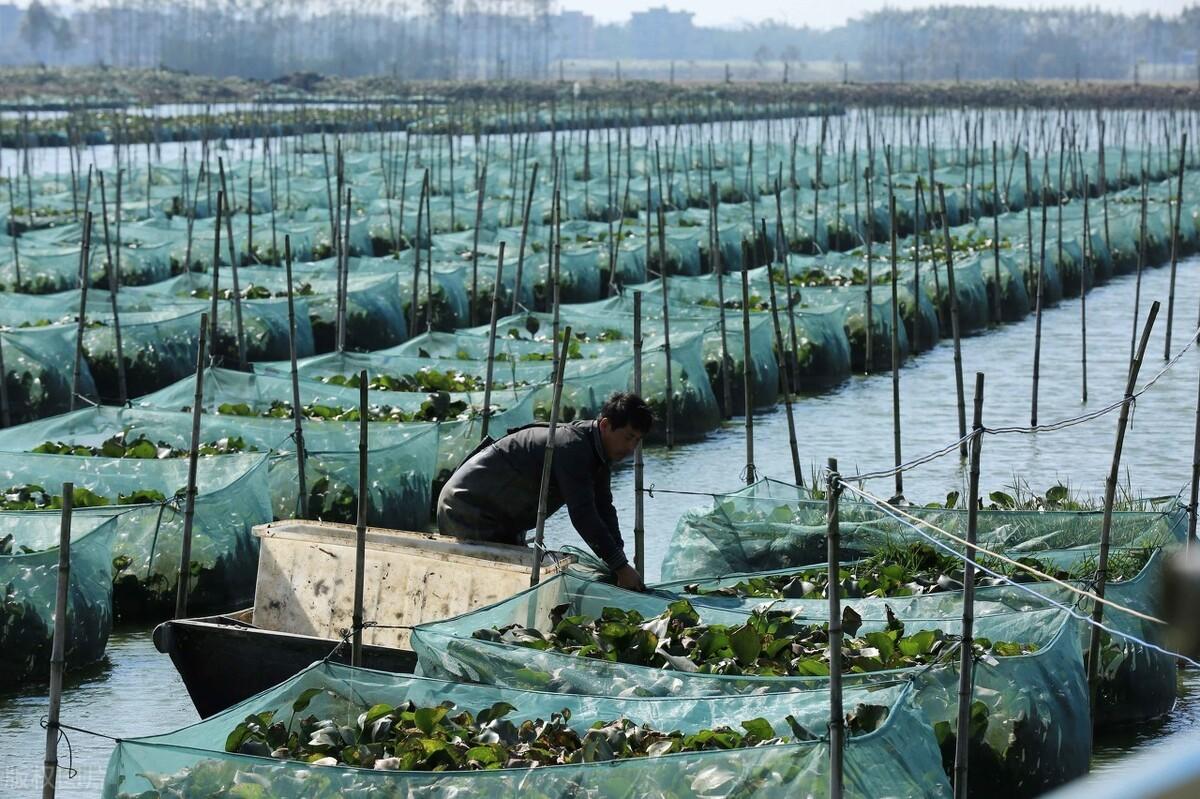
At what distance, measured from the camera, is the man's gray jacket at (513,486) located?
788cm

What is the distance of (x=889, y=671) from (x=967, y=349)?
49.8 ft

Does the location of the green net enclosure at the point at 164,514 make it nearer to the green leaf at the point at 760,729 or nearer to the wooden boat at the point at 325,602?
the wooden boat at the point at 325,602

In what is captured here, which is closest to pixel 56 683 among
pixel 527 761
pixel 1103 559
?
pixel 527 761

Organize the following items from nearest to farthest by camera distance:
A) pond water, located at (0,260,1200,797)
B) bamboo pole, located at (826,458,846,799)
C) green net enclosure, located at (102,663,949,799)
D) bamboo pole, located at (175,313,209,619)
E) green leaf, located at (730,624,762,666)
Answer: bamboo pole, located at (826,458,846,799), green net enclosure, located at (102,663,949,799), green leaf, located at (730,624,762,666), pond water, located at (0,260,1200,797), bamboo pole, located at (175,313,209,619)

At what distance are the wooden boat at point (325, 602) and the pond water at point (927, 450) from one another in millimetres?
931

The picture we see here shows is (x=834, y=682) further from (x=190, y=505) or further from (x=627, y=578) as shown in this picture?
(x=190, y=505)

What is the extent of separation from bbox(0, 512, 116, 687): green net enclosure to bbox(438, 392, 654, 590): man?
7.06 feet

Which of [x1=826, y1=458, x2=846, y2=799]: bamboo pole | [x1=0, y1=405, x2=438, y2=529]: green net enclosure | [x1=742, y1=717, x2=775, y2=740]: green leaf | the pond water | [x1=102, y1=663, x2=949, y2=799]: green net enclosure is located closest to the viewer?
[x1=826, y1=458, x2=846, y2=799]: bamboo pole

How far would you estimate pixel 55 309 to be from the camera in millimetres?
17641

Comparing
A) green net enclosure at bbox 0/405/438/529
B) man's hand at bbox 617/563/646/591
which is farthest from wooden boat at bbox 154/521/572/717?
green net enclosure at bbox 0/405/438/529

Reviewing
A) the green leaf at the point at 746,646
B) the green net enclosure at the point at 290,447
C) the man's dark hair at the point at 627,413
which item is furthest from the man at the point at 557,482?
the green net enclosure at the point at 290,447

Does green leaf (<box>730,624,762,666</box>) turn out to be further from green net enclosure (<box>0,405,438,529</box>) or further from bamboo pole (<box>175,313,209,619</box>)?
green net enclosure (<box>0,405,438,529</box>)

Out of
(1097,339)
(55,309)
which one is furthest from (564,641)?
(1097,339)

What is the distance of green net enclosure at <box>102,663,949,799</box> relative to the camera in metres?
5.36
